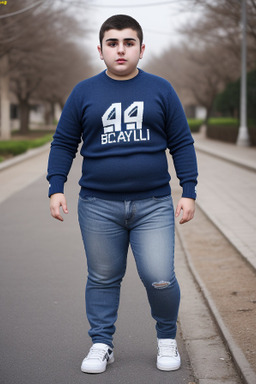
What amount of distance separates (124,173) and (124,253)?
51 cm

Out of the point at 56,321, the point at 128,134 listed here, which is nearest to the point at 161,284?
the point at 128,134

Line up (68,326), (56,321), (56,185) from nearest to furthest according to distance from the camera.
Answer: (56,185) < (68,326) < (56,321)

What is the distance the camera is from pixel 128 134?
3590 millimetres

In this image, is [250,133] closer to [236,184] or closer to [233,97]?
[233,97]

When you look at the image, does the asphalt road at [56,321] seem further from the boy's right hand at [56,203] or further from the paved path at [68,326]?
the boy's right hand at [56,203]

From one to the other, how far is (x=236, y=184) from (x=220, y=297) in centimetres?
929

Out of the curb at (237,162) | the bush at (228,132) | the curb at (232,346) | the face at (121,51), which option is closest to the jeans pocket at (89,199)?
the face at (121,51)

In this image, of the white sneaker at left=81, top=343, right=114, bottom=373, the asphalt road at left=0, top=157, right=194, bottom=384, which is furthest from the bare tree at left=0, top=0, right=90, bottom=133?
the white sneaker at left=81, top=343, right=114, bottom=373

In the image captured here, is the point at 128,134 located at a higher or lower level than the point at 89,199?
higher

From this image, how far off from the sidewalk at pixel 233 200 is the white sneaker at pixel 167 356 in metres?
2.67

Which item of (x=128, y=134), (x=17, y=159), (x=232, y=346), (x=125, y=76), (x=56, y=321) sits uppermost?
(x=125, y=76)

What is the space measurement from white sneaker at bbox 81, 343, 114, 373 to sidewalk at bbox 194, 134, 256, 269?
2.84m

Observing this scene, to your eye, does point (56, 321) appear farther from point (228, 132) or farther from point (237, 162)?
point (228, 132)

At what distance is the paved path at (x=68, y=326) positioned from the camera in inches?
153
